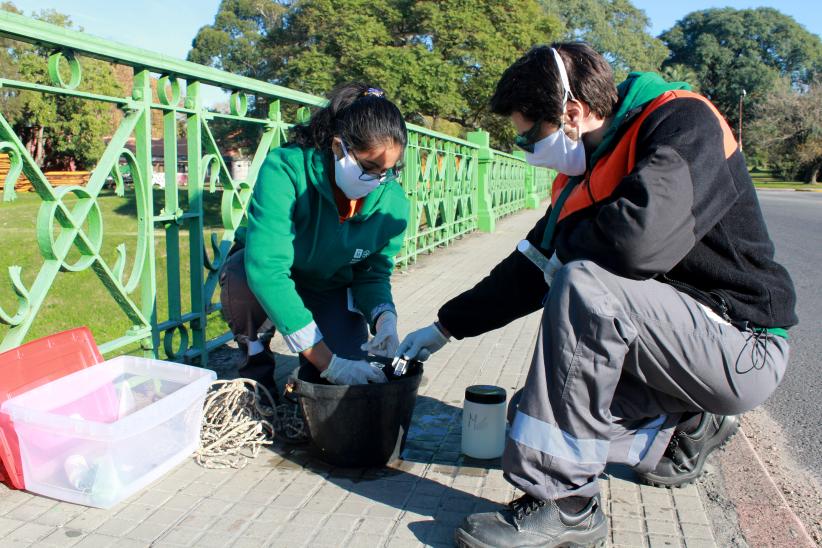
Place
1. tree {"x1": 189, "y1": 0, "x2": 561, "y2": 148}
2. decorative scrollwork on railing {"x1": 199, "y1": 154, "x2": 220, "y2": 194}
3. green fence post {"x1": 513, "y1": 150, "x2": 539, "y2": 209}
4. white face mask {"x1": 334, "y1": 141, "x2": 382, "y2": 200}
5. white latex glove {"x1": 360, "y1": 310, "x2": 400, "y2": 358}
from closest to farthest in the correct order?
white face mask {"x1": 334, "y1": 141, "x2": 382, "y2": 200} < white latex glove {"x1": 360, "y1": 310, "x2": 400, "y2": 358} < decorative scrollwork on railing {"x1": 199, "y1": 154, "x2": 220, "y2": 194} < green fence post {"x1": 513, "y1": 150, "x2": 539, "y2": 209} < tree {"x1": 189, "y1": 0, "x2": 561, "y2": 148}

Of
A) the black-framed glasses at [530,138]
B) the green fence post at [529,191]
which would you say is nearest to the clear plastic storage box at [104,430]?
the black-framed glasses at [530,138]

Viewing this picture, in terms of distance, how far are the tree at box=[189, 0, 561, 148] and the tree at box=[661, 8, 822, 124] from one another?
45726 mm

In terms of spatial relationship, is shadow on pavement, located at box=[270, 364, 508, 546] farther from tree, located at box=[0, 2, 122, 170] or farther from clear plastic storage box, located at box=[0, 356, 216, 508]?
tree, located at box=[0, 2, 122, 170]

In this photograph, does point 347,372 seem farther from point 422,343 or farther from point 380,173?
point 380,173

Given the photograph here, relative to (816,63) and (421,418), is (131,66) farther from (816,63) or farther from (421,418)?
(816,63)

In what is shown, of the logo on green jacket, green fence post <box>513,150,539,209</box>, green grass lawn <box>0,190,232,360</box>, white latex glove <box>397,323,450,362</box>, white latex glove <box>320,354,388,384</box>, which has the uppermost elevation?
the logo on green jacket

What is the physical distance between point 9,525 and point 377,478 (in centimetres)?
121

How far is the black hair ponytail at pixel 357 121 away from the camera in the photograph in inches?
108

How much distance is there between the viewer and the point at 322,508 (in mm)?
2496

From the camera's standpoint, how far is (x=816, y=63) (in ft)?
226

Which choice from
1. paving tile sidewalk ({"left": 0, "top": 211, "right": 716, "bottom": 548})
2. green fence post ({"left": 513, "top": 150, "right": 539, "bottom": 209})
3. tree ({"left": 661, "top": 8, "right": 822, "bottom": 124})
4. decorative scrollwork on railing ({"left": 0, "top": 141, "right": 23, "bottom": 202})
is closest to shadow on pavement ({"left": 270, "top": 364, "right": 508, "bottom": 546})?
paving tile sidewalk ({"left": 0, "top": 211, "right": 716, "bottom": 548})

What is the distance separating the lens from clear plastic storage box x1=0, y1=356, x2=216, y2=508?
235 cm

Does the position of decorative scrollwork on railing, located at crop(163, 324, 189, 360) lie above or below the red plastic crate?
below

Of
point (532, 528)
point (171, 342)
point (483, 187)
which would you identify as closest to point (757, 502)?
point (532, 528)
